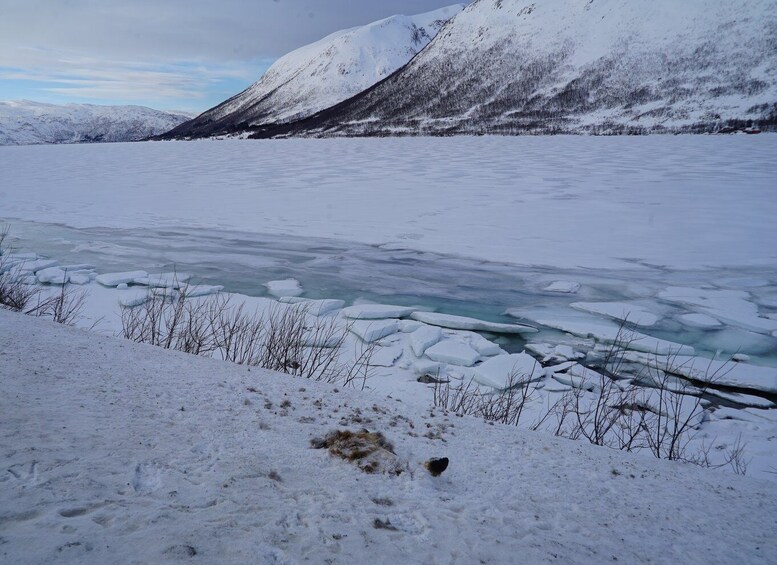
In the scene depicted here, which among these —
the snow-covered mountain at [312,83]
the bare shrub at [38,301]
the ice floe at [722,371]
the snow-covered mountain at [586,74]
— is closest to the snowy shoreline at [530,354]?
the ice floe at [722,371]

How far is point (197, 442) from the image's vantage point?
2.12 m

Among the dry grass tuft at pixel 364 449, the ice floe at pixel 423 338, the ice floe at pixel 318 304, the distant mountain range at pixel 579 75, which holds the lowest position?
the ice floe at pixel 423 338

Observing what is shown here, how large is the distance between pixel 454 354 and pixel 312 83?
170 meters

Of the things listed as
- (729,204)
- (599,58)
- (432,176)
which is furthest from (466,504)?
(599,58)

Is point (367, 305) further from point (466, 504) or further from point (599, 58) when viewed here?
point (599, 58)

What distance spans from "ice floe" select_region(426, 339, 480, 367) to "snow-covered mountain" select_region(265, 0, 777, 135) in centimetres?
5877

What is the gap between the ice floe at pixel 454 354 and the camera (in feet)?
15.1

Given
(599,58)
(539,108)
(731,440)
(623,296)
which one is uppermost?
(599,58)

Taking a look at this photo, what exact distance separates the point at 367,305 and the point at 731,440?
11.8 ft

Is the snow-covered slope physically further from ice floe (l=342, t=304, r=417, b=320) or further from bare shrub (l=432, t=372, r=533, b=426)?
ice floe (l=342, t=304, r=417, b=320)

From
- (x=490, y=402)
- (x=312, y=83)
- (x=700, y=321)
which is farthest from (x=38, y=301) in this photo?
(x=312, y=83)

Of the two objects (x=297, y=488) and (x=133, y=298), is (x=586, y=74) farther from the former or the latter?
(x=297, y=488)

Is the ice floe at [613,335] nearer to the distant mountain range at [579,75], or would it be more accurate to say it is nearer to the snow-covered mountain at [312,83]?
the distant mountain range at [579,75]

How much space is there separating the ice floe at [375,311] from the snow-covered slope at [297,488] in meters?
2.75
